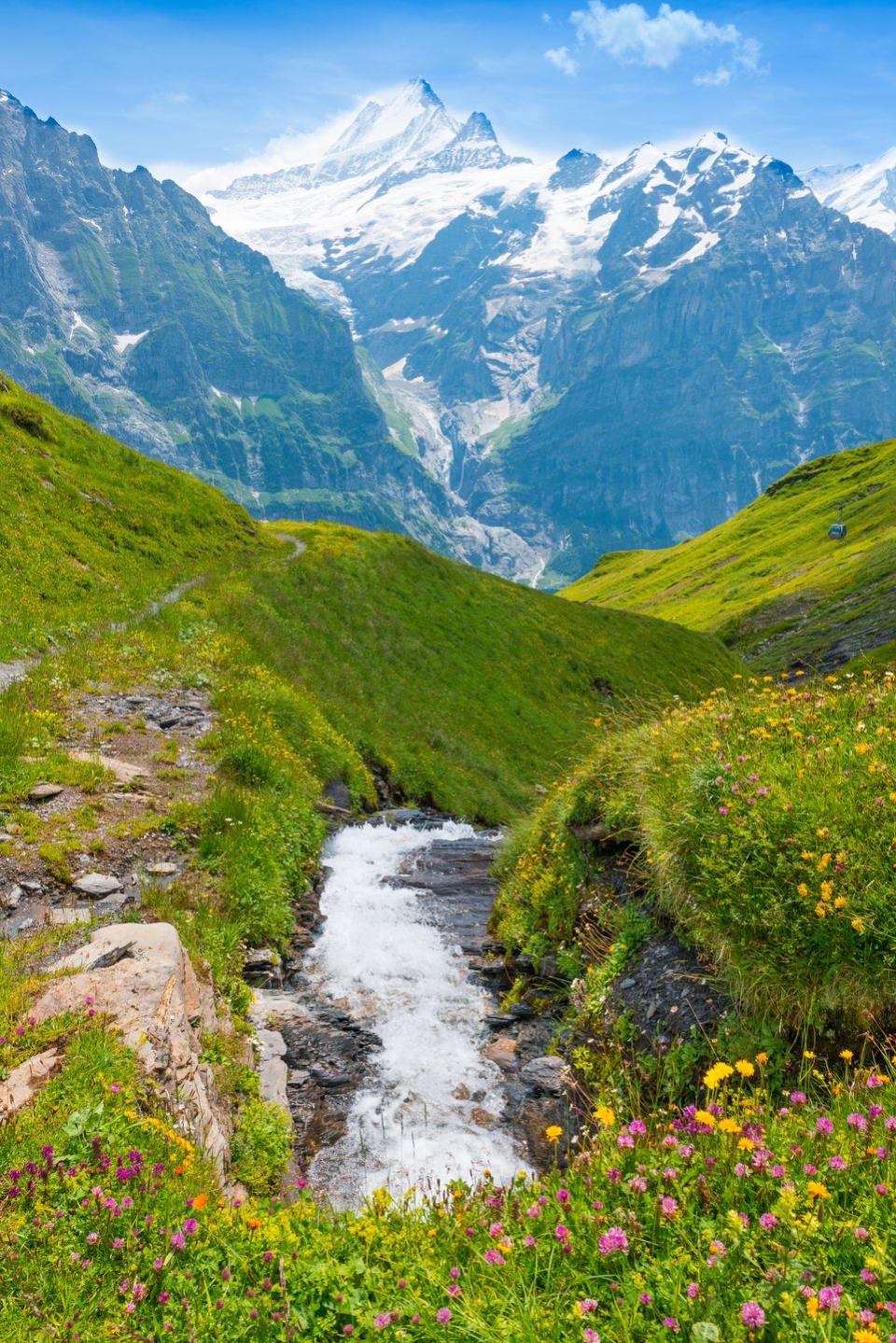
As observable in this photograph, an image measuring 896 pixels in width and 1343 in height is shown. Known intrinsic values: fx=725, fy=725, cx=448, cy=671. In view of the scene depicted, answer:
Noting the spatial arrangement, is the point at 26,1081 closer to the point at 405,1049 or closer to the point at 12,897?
the point at 12,897

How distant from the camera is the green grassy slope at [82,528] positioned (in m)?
23.8

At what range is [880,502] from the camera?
538 ft

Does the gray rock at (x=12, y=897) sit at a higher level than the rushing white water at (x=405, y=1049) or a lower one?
higher

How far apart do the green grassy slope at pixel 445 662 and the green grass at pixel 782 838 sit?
5297 mm

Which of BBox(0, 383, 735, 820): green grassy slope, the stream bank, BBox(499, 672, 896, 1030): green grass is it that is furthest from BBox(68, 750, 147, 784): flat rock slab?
Answer: BBox(499, 672, 896, 1030): green grass

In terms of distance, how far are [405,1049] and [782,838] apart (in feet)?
21.1

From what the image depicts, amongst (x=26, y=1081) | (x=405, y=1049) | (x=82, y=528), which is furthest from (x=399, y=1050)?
(x=82, y=528)

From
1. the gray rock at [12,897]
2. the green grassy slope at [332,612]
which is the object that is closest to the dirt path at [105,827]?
the gray rock at [12,897]

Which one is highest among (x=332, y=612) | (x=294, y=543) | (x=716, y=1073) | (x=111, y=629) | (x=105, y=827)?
(x=294, y=543)

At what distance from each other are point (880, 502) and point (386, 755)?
567 feet

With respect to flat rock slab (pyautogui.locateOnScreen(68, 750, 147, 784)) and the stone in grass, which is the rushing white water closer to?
the stone in grass

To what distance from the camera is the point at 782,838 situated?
303 inches

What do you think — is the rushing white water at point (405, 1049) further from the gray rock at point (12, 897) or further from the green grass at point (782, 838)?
the gray rock at point (12, 897)

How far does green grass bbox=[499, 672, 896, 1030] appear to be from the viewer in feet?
22.4
